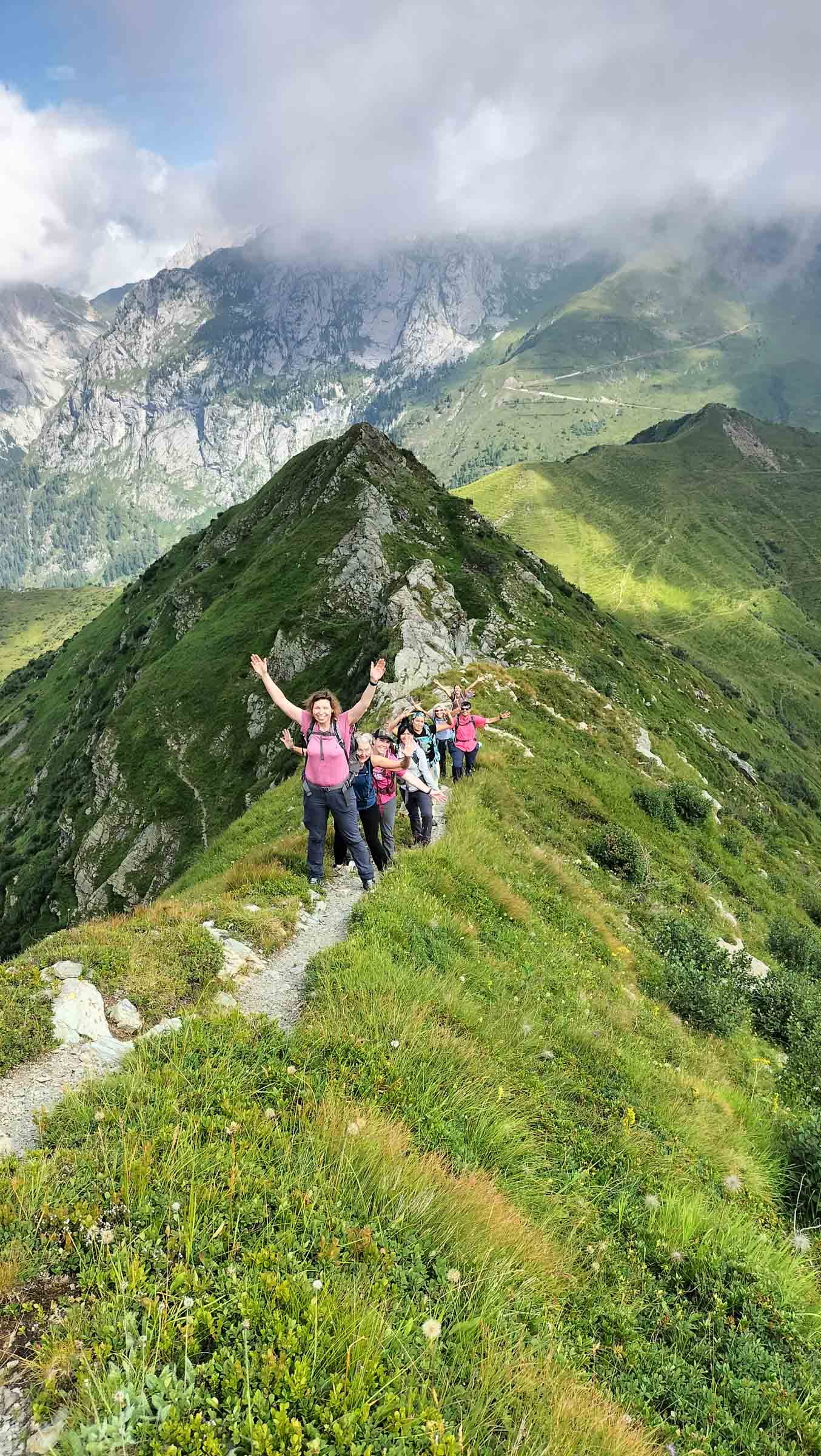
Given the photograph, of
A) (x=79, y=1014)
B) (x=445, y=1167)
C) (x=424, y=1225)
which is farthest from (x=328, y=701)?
(x=424, y=1225)

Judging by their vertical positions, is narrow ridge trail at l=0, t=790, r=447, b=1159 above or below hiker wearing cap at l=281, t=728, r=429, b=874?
below

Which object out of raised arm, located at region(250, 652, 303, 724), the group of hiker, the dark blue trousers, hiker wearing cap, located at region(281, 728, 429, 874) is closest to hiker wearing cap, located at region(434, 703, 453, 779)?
the group of hiker

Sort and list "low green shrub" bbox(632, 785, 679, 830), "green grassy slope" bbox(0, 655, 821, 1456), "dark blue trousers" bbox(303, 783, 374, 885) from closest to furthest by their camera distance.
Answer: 1. "green grassy slope" bbox(0, 655, 821, 1456)
2. "dark blue trousers" bbox(303, 783, 374, 885)
3. "low green shrub" bbox(632, 785, 679, 830)

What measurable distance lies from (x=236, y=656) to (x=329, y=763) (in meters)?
48.3

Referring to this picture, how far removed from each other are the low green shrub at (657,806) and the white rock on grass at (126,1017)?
830 inches

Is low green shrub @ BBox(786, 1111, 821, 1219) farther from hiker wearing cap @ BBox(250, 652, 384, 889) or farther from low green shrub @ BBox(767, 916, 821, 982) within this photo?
low green shrub @ BBox(767, 916, 821, 982)

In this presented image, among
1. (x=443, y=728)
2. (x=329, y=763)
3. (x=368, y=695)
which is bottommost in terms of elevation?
(x=329, y=763)

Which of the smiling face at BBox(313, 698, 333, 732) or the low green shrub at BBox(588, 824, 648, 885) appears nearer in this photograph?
the smiling face at BBox(313, 698, 333, 732)

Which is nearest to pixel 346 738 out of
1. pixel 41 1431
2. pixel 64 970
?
pixel 64 970

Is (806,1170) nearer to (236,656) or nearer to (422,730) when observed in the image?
(422,730)

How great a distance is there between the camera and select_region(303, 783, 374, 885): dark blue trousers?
40.0ft

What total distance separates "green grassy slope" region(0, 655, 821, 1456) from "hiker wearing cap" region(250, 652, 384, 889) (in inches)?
61.7

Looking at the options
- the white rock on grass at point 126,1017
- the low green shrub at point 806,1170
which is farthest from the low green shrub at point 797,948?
the white rock on grass at point 126,1017

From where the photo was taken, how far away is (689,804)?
2697cm
